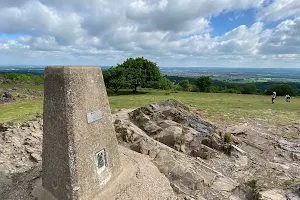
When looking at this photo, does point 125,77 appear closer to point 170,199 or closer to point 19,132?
point 19,132

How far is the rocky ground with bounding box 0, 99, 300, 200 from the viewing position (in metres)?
12.3

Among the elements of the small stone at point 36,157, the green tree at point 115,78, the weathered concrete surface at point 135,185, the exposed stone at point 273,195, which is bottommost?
the exposed stone at point 273,195

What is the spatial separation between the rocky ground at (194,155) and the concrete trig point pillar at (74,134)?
2315 millimetres

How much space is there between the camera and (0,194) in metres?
11.2

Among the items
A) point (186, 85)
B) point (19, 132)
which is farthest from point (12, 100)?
point (186, 85)

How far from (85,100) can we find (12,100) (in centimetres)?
3190

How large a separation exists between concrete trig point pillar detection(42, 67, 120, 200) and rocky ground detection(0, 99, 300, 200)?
7.60 ft

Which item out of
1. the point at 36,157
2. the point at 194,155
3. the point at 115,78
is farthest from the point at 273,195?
the point at 115,78

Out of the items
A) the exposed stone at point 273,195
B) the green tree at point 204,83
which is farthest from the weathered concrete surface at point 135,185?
the green tree at point 204,83

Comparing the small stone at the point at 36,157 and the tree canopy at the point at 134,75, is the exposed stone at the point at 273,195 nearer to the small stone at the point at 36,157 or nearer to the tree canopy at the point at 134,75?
the small stone at the point at 36,157

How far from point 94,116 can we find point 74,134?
1.08 metres

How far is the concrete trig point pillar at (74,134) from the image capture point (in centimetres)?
891

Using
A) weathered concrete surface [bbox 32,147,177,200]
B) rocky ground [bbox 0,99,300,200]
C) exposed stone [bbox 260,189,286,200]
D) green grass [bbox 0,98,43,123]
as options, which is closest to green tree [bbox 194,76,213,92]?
rocky ground [bbox 0,99,300,200]

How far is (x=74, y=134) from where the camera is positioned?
890cm
